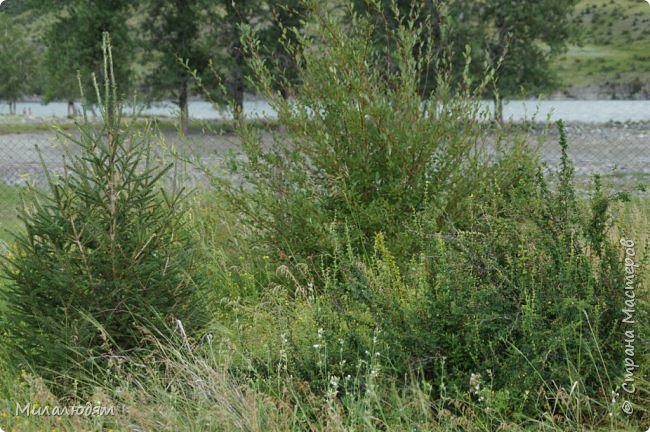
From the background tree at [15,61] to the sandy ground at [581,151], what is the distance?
33.4 metres

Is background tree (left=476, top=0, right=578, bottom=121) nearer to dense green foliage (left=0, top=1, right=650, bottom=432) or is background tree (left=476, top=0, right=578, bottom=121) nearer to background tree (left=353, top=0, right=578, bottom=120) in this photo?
background tree (left=353, top=0, right=578, bottom=120)

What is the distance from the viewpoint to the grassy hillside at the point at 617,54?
66188 mm

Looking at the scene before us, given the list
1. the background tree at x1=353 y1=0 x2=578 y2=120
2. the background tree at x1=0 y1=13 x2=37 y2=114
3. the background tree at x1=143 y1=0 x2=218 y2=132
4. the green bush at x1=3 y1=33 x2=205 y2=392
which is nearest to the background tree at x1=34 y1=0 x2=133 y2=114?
the background tree at x1=143 y1=0 x2=218 y2=132

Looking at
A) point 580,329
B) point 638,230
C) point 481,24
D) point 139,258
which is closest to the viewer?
point 580,329

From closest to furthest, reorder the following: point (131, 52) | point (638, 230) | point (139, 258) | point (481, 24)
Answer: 1. point (139, 258)
2. point (638, 230)
3. point (481, 24)
4. point (131, 52)

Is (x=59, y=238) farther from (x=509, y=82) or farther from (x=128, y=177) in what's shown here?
(x=509, y=82)

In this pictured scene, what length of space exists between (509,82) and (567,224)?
85.3ft

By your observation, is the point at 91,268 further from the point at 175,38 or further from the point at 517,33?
the point at 175,38

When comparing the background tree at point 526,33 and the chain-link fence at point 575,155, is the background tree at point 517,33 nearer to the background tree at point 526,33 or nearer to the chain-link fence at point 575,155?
the background tree at point 526,33

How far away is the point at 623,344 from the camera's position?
395 centimetres

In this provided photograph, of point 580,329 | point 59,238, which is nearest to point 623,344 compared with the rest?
point 580,329

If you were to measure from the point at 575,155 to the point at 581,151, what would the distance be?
5.02 feet

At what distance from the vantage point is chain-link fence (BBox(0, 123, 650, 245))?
528 inches

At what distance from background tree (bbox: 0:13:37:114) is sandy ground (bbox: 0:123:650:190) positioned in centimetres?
3337
